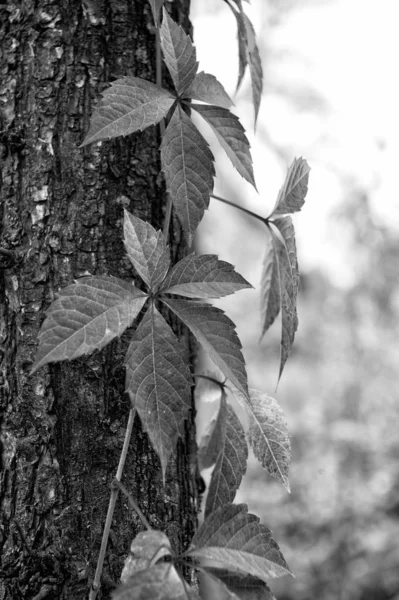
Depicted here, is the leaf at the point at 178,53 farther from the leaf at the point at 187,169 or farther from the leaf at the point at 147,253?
the leaf at the point at 147,253

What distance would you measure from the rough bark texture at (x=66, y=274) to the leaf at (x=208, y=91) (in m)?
0.13

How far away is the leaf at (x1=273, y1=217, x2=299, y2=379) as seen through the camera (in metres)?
0.81

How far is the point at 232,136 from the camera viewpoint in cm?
78

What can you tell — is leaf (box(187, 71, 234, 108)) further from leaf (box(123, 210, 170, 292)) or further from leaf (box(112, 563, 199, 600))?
leaf (box(112, 563, 199, 600))

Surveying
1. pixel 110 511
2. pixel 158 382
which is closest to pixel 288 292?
pixel 158 382

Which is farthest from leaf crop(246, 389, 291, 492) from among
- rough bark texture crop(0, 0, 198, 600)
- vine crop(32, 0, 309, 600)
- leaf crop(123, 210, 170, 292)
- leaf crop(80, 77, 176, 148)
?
leaf crop(80, 77, 176, 148)

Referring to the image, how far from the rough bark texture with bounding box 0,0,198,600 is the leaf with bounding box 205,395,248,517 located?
0.04m

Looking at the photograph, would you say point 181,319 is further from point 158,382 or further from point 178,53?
point 178,53

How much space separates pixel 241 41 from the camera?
3.17 ft

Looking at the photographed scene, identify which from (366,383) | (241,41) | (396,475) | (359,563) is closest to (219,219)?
(366,383)

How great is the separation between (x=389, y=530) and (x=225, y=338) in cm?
397

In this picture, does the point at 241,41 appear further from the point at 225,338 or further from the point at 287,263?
the point at 225,338

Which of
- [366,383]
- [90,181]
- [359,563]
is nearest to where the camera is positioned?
[90,181]

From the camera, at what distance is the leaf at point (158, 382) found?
656 millimetres
